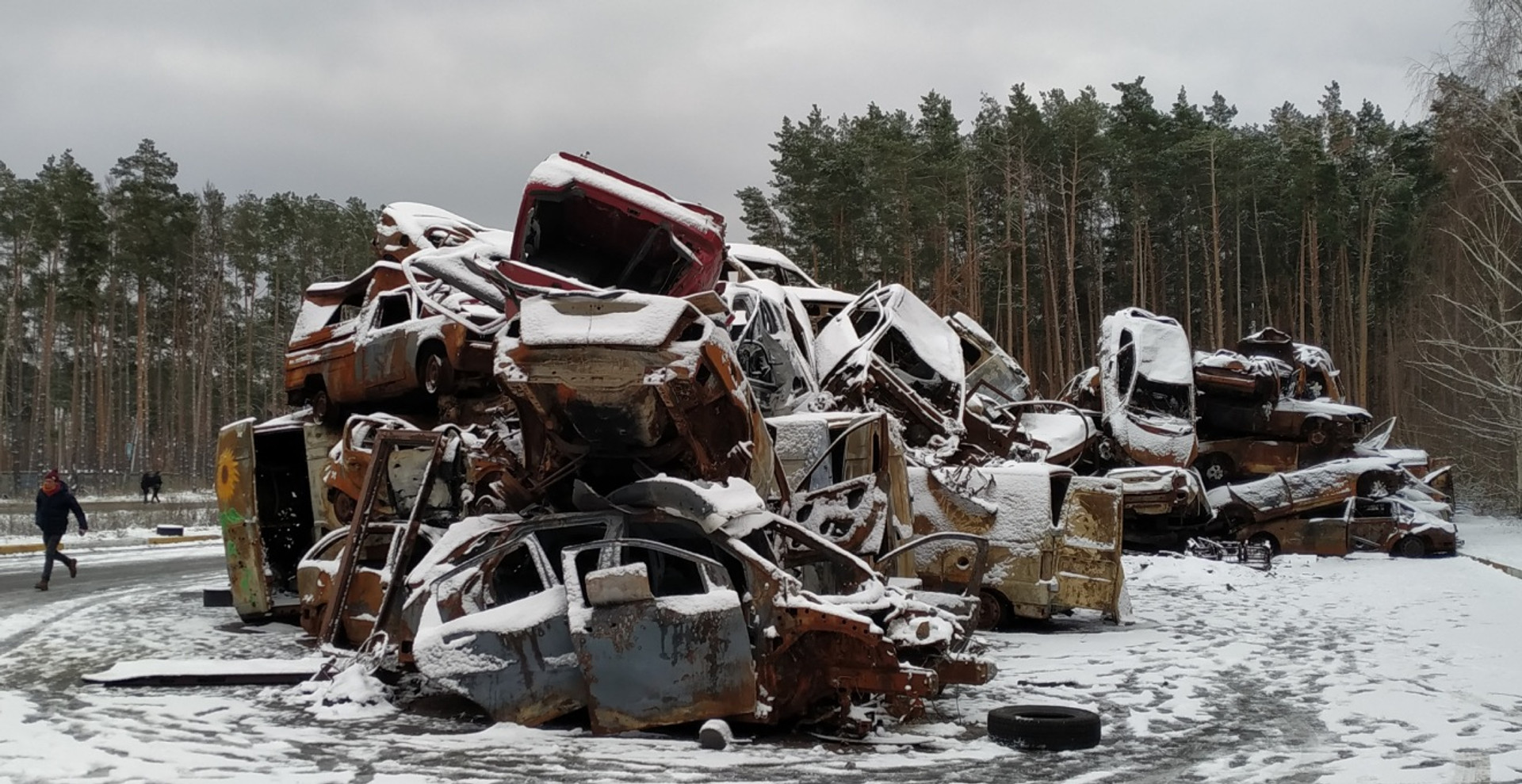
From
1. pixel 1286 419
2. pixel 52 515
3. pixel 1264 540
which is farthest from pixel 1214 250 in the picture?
pixel 52 515

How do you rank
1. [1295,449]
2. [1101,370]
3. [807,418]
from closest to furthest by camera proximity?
1. [807,418]
2. [1101,370]
3. [1295,449]

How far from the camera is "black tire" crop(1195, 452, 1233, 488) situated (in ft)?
70.0

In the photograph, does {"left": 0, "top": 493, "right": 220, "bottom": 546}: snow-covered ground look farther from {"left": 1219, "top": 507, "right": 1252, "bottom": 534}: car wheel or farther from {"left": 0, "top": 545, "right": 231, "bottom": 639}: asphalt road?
{"left": 1219, "top": 507, "right": 1252, "bottom": 534}: car wheel

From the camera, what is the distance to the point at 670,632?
5945mm

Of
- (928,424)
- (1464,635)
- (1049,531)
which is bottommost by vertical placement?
(1464,635)

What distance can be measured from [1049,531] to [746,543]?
17.8 ft

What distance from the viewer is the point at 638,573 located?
5.95 metres

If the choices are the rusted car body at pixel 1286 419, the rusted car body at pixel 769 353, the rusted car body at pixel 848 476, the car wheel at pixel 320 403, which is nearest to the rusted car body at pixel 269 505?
the car wheel at pixel 320 403

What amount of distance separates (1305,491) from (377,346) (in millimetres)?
16008

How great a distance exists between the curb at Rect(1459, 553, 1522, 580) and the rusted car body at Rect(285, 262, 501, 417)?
569 inches

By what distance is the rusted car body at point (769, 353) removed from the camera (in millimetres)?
12438

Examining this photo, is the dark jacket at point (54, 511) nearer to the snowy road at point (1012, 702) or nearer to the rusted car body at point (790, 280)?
the snowy road at point (1012, 702)

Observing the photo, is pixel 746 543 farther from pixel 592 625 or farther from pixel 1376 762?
pixel 1376 762

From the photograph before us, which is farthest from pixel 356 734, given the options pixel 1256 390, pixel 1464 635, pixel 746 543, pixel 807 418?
pixel 1256 390
